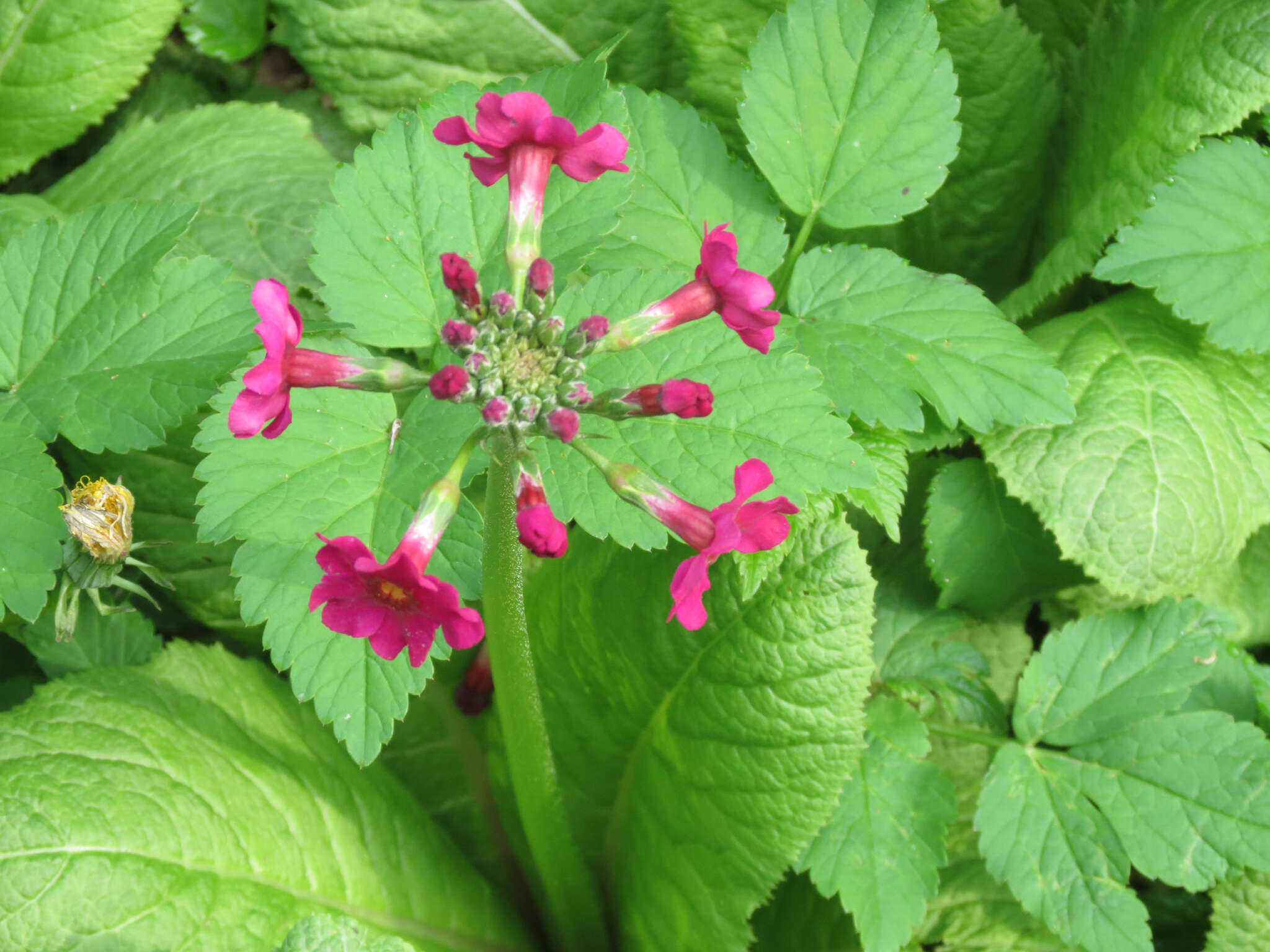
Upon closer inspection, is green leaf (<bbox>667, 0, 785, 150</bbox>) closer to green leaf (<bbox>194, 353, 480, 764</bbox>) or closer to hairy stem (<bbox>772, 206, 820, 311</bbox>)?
hairy stem (<bbox>772, 206, 820, 311</bbox>)

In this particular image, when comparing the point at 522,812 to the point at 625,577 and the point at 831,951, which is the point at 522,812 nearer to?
the point at 625,577

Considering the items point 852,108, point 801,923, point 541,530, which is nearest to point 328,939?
point 541,530

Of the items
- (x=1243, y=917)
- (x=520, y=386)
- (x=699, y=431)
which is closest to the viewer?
(x=520, y=386)

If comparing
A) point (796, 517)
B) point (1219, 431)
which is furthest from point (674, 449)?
point (1219, 431)

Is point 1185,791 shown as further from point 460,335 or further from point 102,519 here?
point 102,519

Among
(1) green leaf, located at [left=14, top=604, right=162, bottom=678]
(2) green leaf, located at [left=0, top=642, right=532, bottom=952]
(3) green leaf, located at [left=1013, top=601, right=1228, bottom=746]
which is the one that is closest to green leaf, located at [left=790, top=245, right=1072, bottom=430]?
(3) green leaf, located at [left=1013, top=601, right=1228, bottom=746]

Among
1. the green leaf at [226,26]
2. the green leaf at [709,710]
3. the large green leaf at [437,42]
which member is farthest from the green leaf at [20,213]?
the green leaf at [709,710]
